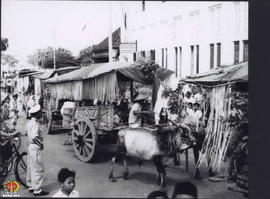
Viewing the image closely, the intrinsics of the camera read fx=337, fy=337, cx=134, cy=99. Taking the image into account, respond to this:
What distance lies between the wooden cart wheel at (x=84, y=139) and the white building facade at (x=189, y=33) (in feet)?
4.46

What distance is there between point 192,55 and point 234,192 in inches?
76.1

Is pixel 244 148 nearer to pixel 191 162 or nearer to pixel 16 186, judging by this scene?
pixel 191 162

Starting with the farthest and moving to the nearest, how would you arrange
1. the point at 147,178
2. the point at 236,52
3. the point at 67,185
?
the point at 236,52
the point at 147,178
the point at 67,185

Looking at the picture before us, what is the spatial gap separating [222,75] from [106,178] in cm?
221

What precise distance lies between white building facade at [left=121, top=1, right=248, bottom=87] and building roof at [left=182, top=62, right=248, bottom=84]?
8 centimetres

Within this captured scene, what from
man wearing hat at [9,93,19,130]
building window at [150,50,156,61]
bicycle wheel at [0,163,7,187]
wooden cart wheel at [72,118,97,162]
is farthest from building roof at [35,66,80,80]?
bicycle wheel at [0,163,7,187]

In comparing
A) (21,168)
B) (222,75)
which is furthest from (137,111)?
(21,168)

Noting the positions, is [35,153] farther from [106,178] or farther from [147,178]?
[147,178]

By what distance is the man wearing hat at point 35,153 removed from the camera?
425 centimetres

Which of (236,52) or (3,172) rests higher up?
(236,52)

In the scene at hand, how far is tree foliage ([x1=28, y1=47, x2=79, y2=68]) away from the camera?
4.70 metres

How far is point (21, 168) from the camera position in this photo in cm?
465

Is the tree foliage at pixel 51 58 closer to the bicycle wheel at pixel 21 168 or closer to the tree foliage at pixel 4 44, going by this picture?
the tree foliage at pixel 4 44

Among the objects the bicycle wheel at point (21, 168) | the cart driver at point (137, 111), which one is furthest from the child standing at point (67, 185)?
the cart driver at point (137, 111)
